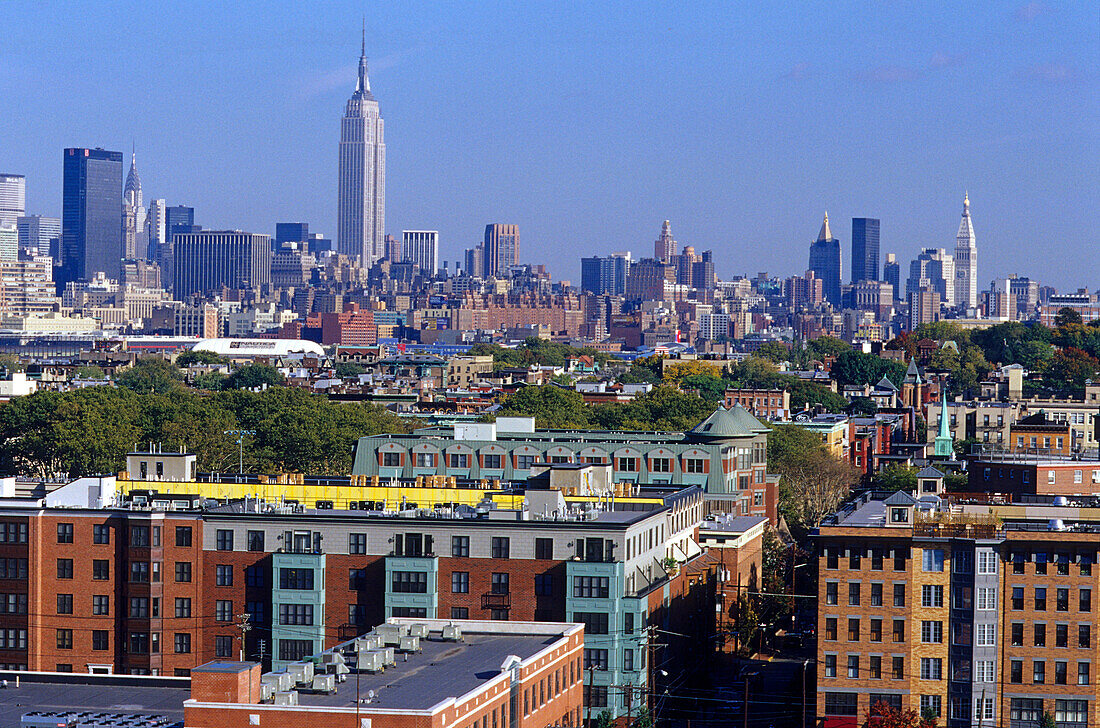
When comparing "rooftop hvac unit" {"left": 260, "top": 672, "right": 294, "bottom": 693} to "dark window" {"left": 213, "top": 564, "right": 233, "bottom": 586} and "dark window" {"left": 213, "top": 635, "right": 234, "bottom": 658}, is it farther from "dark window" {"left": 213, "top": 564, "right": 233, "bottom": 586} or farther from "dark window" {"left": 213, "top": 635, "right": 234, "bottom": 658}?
"dark window" {"left": 213, "top": 564, "right": 233, "bottom": 586}

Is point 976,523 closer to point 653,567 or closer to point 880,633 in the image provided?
point 880,633

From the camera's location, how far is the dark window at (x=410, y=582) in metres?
66.7

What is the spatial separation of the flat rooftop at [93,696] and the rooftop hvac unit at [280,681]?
112 inches

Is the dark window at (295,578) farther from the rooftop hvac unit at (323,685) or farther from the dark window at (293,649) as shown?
the rooftop hvac unit at (323,685)

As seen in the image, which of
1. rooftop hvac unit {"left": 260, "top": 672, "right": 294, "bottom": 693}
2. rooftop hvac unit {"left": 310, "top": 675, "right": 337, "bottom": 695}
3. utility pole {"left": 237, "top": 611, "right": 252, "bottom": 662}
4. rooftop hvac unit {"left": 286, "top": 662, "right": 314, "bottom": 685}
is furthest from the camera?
utility pole {"left": 237, "top": 611, "right": 252, "bottom": 662}

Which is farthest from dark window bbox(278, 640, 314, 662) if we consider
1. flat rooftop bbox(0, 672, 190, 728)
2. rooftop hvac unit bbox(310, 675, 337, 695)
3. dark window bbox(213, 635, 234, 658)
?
rooftop hvac unit bbox(310, 675, 337, 695)

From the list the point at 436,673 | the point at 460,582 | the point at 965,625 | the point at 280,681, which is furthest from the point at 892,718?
the point at 280,681

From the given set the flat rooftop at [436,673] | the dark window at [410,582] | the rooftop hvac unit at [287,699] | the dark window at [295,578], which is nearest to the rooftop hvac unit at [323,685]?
the flat rooftop at [436,673]

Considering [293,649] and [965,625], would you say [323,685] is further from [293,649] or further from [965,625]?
[965,625]

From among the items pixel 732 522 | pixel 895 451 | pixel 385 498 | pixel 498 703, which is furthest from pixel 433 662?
pixel 895 451

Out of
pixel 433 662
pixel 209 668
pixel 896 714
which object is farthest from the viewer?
pixel 896 714

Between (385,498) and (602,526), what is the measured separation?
14.5m

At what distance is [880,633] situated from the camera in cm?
6394

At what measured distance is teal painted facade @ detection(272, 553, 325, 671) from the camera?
67.2 meters
